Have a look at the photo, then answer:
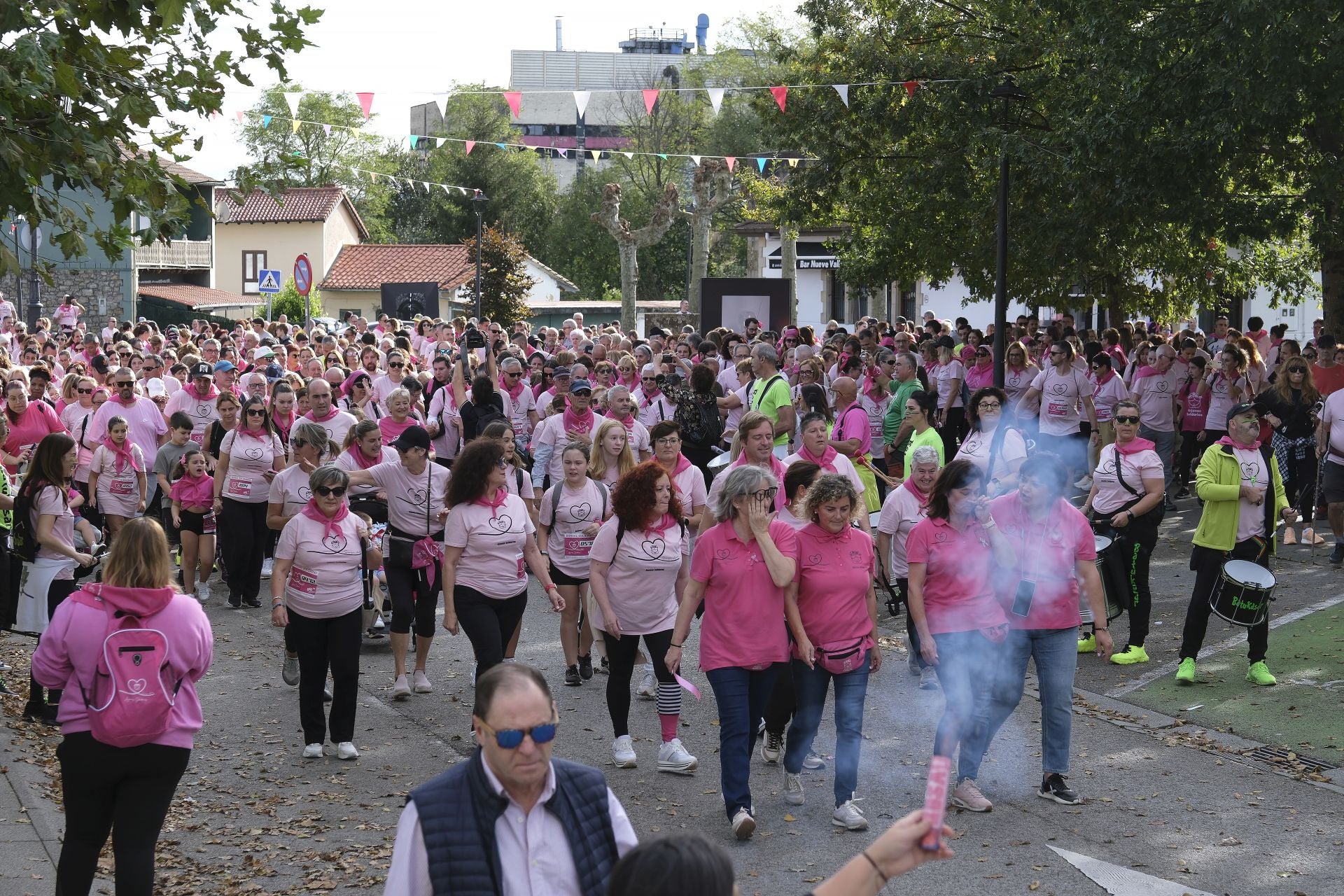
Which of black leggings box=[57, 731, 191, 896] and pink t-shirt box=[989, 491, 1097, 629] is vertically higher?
pink t-shirt box=[989, 491, 1097, 629]

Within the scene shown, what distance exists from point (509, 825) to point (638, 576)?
471 centimetres

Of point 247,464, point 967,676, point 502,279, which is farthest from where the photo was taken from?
point 502,279

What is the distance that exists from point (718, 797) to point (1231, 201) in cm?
1113

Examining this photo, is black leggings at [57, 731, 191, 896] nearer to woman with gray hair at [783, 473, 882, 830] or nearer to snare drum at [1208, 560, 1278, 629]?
woman with gray hair at [783, 473, 882, 830]

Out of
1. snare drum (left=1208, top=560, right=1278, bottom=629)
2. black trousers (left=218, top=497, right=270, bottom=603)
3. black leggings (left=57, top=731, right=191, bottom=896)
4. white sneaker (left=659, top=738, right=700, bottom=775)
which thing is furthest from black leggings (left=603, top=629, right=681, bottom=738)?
black trousers (left=218, top=497, right=270, bottom=603)

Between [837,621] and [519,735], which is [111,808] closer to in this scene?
Result: [519,735]

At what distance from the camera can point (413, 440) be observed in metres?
9.46

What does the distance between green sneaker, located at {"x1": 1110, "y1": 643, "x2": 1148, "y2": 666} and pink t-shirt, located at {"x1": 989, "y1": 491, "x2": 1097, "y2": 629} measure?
308cm

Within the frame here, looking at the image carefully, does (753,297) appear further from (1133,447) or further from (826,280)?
(826,280)

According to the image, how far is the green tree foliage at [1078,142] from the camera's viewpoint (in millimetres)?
Result: 15016

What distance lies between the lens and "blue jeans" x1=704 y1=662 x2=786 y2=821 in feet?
22.5

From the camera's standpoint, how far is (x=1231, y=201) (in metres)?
16.0

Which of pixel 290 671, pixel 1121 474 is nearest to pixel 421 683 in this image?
pixel 290 671

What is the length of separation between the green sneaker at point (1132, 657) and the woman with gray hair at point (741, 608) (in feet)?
14.0
